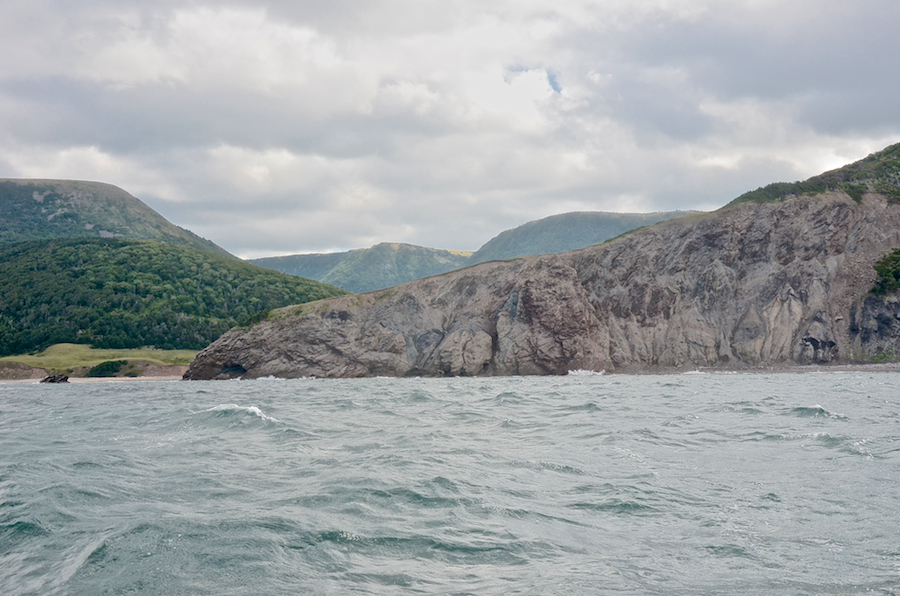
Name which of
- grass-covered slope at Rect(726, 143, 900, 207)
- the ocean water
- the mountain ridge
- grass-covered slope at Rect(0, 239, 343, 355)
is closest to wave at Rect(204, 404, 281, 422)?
the ocean water

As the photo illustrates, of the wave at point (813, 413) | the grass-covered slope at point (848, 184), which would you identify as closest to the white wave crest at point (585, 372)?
the grass-covered slope at point (848, 184)

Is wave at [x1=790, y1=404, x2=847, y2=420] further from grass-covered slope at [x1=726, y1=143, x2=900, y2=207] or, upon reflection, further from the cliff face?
grass-covered slope at [x1=726, y1=143, x2=900, y2=207]

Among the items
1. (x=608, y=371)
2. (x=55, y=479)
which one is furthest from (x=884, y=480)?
(x=608, y=371)

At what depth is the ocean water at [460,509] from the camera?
29.5 ft

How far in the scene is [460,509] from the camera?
41.1 feet

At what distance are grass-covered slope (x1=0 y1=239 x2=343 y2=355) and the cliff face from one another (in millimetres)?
17614

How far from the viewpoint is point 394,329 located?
9631cm

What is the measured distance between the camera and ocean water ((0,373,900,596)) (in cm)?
898

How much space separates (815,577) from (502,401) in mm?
28059

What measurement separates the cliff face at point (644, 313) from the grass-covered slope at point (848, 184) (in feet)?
7.80

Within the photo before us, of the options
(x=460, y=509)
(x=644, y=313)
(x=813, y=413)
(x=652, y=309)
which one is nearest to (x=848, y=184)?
(x=652, y=309)

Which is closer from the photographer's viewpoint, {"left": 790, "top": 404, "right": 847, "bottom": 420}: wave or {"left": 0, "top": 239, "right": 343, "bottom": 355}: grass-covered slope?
{"left": 790, "top": 404, "right": 847, "bottom": 420}: wave

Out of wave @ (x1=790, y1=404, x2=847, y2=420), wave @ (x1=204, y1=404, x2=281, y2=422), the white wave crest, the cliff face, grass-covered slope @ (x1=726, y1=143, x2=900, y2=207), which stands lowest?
the white wave crest

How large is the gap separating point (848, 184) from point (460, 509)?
105m
